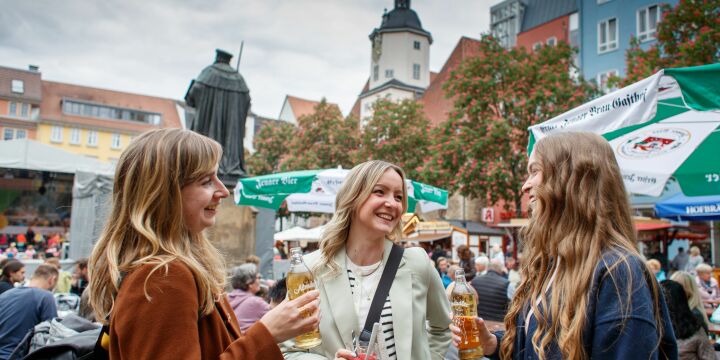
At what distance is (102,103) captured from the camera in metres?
65.8

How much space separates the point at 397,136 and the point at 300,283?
1212 inches

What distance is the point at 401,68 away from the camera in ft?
197

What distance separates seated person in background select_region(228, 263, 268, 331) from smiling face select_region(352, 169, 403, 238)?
358 centimetres

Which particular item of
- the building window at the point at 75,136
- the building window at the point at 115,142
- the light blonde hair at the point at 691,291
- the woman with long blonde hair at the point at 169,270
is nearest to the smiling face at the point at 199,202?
the woman with long blonde hair at the point at 169,270

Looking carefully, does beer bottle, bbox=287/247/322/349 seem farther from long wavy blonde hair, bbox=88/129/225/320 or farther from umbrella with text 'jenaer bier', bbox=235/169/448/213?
umbrella with text 'jenaer bier', bbox=235/169/448/213

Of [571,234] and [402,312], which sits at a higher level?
[571,234]

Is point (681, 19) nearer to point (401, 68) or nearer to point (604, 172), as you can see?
point (604, 172)

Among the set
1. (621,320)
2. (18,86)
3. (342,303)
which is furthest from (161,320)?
(18,86)

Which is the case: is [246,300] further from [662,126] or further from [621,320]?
[662,126]

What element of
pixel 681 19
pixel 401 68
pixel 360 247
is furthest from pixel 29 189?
pixel 401 68

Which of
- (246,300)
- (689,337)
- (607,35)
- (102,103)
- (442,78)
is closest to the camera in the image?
(689,337)

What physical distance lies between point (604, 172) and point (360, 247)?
4.27ft

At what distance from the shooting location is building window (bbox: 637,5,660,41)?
30.2 meters

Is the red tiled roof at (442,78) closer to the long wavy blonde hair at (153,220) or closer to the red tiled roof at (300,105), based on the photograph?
the red tiled roof at (300,105)
